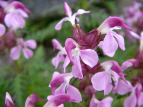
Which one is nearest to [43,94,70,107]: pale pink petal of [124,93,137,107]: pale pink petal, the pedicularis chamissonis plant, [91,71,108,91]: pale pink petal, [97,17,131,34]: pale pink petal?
the pedicularis chamissonis plant

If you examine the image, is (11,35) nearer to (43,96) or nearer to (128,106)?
(43,96)

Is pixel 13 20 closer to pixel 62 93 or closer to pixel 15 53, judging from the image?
pixel 15 53

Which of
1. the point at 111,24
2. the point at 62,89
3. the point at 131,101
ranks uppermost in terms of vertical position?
the point at 111,24

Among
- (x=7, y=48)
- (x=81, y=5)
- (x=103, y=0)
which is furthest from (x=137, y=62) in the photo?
(x=103, y=0)

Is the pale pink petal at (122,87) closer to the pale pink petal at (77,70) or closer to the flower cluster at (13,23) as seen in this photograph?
the pale pink petal at (77,70)

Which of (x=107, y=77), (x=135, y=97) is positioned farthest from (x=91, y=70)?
(x=135, y=97)

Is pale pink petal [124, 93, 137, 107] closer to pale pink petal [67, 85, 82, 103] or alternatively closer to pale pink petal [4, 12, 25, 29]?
pale pink petal [67, 85, 82, 103]
